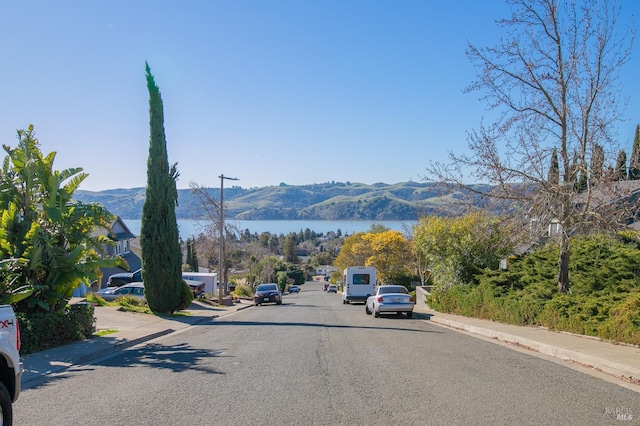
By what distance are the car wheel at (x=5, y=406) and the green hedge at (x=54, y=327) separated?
744 cm

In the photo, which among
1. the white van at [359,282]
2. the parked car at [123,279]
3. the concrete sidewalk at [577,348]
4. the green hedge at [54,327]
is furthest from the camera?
the parked car at [123,279]

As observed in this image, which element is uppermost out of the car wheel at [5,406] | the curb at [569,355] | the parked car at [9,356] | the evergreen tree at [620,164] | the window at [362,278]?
the evergreen tree at [620,164]

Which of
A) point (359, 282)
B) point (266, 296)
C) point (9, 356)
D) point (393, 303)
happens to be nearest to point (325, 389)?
point (9, 356)

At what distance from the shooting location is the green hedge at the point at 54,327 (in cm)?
1265

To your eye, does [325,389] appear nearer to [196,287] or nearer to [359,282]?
[196,287]

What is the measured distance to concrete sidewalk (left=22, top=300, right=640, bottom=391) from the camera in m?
10.3

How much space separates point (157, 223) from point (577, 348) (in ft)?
53.5

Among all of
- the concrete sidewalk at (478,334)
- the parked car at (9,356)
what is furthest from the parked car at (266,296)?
the parked car at (9,356)

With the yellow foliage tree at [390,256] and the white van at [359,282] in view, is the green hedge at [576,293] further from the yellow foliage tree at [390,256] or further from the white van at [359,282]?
the yellow foliage tree at [390,256]

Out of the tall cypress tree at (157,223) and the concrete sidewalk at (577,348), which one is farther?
the tall cypress tree at (157,223)

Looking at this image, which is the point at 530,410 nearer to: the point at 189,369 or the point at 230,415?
the point at 230,415

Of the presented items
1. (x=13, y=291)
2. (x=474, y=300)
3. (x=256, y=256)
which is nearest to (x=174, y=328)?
(x=13, y=291)

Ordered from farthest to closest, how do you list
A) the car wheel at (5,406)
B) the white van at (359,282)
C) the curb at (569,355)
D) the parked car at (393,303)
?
the white van at (359,282), the parked car at (393,303), the curb at (569,355), the car wheel at (5,406)

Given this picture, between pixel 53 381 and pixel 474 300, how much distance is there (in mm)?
17698
